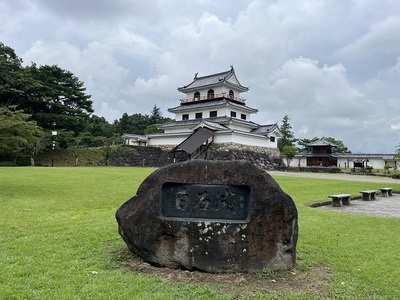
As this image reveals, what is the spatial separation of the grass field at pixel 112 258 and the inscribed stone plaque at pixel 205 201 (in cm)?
89

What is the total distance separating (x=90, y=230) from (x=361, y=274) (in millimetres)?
4566

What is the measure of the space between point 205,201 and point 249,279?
1.10 metres

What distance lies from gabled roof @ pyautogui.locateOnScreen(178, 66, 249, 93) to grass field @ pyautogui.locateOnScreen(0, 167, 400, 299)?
115 feet

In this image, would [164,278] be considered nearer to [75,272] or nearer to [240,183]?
[75,272]

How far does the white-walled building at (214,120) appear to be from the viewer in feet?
115

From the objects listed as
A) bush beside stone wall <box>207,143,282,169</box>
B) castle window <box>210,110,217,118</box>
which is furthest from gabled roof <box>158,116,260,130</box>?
bush beside stone wall <box>207,143,282,169</box>

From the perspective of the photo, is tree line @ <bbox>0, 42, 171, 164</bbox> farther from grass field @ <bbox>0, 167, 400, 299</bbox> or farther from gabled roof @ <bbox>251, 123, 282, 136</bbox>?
grass field @ <bbox>0, 167, 400, 299</bbox>

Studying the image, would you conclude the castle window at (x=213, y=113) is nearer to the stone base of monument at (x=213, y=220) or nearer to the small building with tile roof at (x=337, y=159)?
the small building with tile roof at (x=337, y=159)

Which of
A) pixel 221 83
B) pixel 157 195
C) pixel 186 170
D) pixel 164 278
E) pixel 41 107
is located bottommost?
pixel 164 278

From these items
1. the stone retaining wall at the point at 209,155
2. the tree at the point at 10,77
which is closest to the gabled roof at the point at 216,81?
the stone retaining wall at the point at 209,155

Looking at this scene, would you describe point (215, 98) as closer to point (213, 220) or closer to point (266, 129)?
point (266, 129)

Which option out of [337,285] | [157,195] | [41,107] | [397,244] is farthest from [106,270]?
[41,107]

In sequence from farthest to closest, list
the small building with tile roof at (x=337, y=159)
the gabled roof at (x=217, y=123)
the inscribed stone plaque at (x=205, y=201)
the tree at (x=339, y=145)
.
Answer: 1. the tree at (x=339, y=145)
2. the small building with tile roof at (x=337, y=159)
3. the gabled roof at (x=217, y=123)
4. the inscribed stone plaque at (x=205, y=201)

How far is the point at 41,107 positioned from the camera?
3366 centimetres
